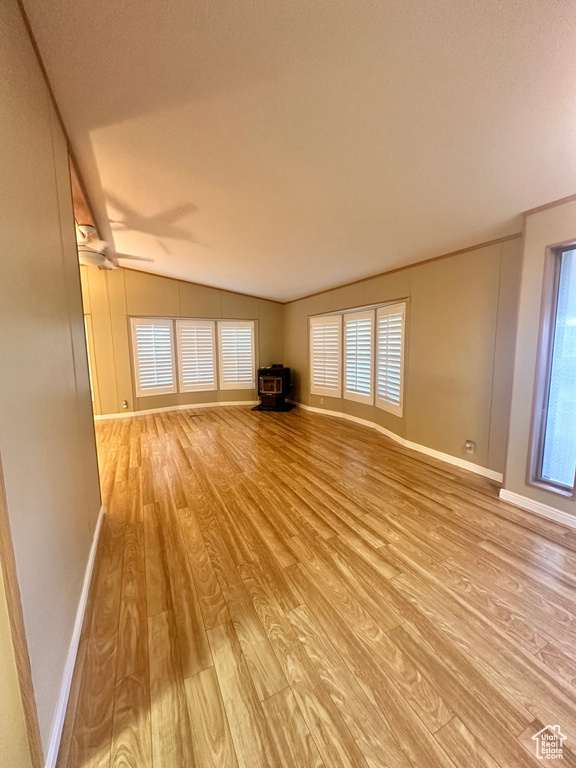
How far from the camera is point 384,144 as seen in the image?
5.66ft

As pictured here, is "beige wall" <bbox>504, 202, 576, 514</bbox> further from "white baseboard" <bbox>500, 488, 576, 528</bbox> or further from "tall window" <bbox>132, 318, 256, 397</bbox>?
"tall window" <bbox>132, 318, 256, 397</bbox>

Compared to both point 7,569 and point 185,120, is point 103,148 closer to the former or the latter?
point 185,120

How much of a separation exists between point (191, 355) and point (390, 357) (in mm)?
3983

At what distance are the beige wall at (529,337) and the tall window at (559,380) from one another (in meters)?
0.06

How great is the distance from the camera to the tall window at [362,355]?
3971 millimetres

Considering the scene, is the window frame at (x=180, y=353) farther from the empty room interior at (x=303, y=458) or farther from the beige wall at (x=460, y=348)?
the beige wall at (x=460, y=348)

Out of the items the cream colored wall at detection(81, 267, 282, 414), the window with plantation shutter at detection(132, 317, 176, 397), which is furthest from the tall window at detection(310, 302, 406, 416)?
the window with plantation shutter at detection(132, 317, 176, 397)

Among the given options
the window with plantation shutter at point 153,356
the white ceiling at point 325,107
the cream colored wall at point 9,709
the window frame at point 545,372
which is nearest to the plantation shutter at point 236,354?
the window with plantation shutter at point 153,356

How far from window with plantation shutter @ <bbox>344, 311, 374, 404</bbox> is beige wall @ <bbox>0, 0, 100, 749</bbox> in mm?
3860

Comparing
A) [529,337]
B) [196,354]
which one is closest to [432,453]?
[529,337]

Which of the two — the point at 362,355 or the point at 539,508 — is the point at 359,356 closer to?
the point at 362,355
